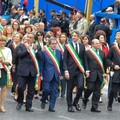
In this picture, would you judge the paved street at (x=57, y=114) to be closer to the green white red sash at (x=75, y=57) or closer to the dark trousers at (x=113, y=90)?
the dark trousers at (x=113, y=90)

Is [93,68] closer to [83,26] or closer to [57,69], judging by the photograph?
[57,69]

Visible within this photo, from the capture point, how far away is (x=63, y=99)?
1620 cm

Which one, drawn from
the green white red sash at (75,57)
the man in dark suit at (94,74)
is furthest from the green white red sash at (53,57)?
the man in dark suit at (94,74)

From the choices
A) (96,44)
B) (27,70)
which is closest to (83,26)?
(96,44)

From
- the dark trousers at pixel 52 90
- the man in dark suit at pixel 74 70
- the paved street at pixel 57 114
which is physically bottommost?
the paved street at pixel 57 114

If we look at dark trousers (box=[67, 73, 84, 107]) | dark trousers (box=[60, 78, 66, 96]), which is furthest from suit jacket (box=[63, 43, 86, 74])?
dark trousers (box=[60, 78, 66, 96])

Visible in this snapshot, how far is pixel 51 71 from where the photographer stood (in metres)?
14.4

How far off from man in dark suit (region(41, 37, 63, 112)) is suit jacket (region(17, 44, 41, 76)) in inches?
9.8

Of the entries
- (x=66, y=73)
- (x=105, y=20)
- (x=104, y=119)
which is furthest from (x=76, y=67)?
(x=105, y=20)

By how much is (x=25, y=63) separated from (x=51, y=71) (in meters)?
0.61

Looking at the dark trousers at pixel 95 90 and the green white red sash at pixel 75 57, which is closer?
the green white red sash at pixel 75 57

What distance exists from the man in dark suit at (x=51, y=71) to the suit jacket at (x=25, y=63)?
25 centimetres

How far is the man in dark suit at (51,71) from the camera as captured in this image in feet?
47.1

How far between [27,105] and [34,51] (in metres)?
1.17
